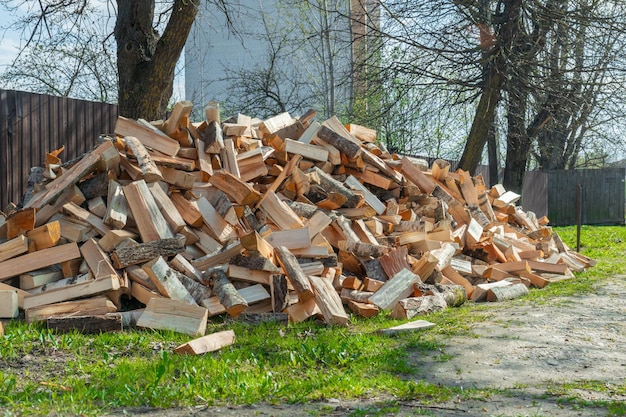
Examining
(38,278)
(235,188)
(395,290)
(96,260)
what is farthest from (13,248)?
(395,290)

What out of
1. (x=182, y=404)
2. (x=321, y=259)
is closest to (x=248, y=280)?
(x=321, y=259)

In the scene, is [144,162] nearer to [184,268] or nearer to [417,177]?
[184,268]

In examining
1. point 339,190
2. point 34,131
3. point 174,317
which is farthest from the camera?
point 34,131

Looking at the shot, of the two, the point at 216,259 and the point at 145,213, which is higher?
the point at 145,213

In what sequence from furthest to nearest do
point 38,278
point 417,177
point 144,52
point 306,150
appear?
point 144,52, point 417,177, point 306,150, point 38,278

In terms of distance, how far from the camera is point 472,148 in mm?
13203

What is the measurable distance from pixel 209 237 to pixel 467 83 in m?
7.61

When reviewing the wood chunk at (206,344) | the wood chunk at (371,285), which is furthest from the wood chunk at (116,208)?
the wood chunk at (371,285)

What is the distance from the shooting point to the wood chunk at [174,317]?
17.4 ft

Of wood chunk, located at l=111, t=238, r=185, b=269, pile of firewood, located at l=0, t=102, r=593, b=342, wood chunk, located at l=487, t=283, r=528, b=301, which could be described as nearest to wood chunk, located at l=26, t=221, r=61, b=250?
pile of firewood, located at l=0, t=102, r=593, b=342

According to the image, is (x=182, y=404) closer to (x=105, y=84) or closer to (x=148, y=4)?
(x=148, y=4)

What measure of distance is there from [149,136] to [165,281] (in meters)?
2.06

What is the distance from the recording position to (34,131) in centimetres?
883

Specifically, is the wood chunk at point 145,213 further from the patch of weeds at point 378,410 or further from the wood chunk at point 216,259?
the patch of weeds at point 378,410
